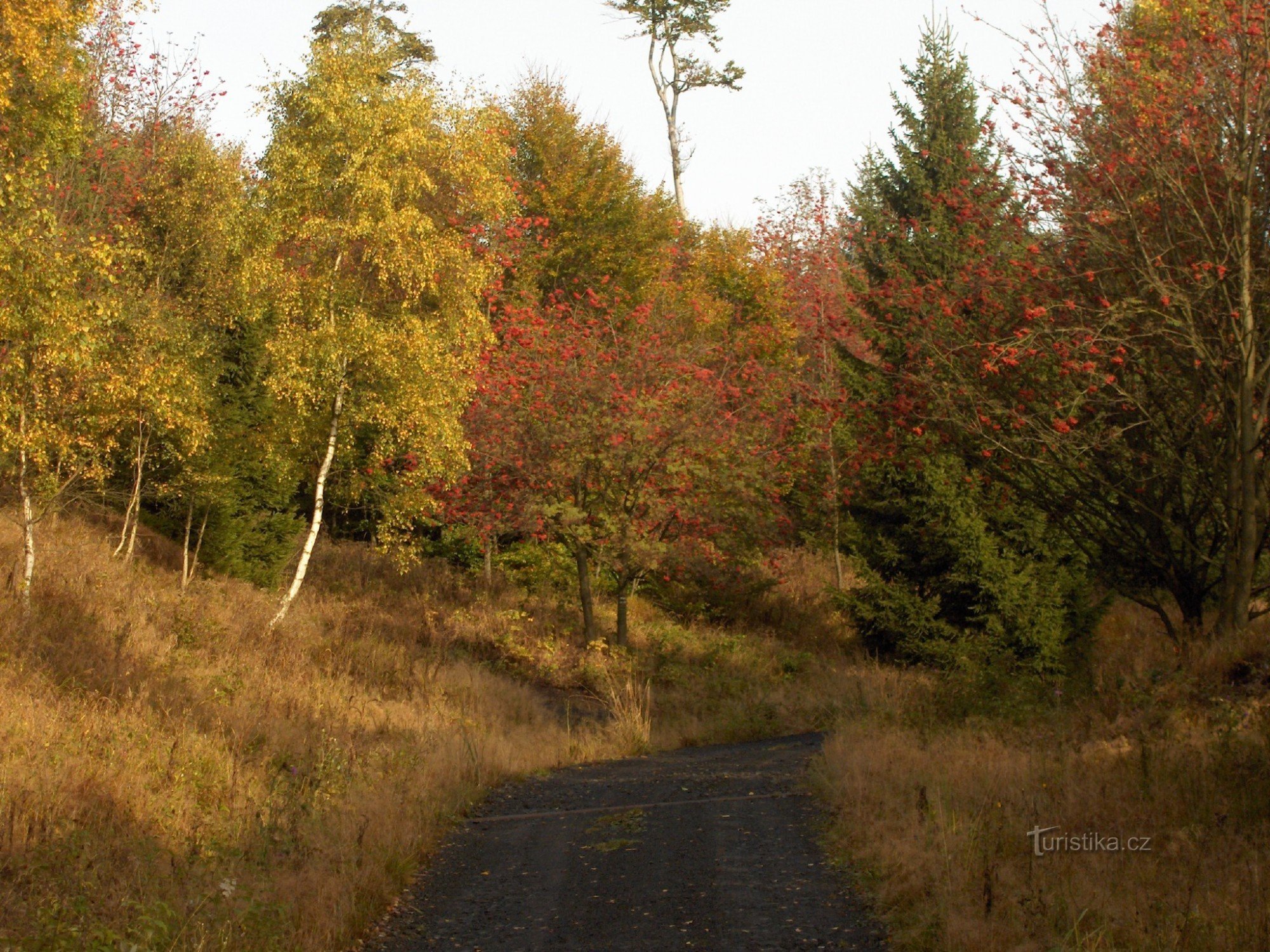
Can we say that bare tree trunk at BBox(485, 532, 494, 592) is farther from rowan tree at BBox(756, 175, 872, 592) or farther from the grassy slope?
rowan tree at BBox(756, 175, 872, 592)

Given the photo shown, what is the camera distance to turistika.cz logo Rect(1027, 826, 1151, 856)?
7.14m

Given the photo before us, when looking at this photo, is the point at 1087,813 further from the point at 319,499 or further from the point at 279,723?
the point at 319,499

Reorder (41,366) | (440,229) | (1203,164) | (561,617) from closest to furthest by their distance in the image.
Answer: (1203,164) < (41,366) < (440,229) < (561,617)

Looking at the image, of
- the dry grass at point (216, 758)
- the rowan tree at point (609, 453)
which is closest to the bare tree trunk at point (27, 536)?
the dry grass at point (216, 758)

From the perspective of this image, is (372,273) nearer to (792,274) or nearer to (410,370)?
(410,370)

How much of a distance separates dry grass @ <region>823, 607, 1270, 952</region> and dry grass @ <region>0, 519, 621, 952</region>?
142 inches

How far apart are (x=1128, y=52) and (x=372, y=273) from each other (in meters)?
13.3

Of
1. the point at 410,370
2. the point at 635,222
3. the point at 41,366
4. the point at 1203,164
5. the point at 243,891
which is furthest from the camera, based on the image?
the point at 635,222

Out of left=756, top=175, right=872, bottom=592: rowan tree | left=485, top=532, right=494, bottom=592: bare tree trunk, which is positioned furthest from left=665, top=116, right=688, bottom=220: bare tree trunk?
left=485, top=532, right=494, bottom=592: bare tree trunk

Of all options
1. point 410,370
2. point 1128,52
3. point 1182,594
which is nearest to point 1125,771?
point 1182,594

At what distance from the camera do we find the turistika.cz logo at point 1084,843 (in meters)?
7.14

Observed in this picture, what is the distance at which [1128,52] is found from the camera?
11523 millimetres

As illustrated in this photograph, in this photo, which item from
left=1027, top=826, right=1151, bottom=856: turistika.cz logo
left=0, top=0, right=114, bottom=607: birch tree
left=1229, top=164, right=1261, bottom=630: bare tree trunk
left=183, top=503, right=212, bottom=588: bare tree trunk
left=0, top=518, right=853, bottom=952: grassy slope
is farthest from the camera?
left=183, top=503, right=212, bottom=588: bare tree trunk

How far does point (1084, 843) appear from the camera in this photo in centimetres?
730
